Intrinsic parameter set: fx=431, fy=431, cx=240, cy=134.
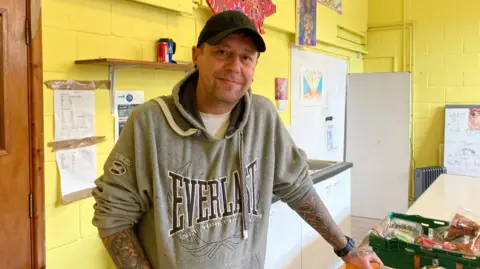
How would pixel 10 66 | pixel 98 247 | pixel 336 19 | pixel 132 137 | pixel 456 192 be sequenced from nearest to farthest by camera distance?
pixel 132 137 < pixel 10 66 < pixel 98 247 < pixel 456 192 < pixel 336 19

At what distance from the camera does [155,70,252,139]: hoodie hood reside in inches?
46.9

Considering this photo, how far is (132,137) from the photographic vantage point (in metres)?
1.16

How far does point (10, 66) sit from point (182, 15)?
41.2 inches

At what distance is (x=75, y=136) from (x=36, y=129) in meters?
0.18

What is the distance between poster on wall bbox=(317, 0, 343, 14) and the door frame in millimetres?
3026

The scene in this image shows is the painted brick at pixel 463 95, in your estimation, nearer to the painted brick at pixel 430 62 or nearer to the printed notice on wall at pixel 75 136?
the painted brick at pixel 430 62

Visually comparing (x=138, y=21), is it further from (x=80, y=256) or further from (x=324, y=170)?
(x=324, y=170)

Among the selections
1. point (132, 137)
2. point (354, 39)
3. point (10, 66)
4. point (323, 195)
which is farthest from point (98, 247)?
point (354, 39)

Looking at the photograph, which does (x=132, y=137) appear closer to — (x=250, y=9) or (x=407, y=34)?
(x=250, y=9)

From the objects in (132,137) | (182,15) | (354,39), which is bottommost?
(132,137)

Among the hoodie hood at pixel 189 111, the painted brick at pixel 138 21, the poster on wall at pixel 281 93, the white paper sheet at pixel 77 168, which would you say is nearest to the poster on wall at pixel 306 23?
the poster on wall at pixel 281 93

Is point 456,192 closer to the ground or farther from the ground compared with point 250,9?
Answer: closer to the ground

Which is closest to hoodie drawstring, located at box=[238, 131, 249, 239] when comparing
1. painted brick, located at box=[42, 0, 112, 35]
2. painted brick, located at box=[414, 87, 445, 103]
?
painted brick, located at box=[42, 0, 112, 35]

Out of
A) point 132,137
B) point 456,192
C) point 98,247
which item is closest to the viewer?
point 132,137
